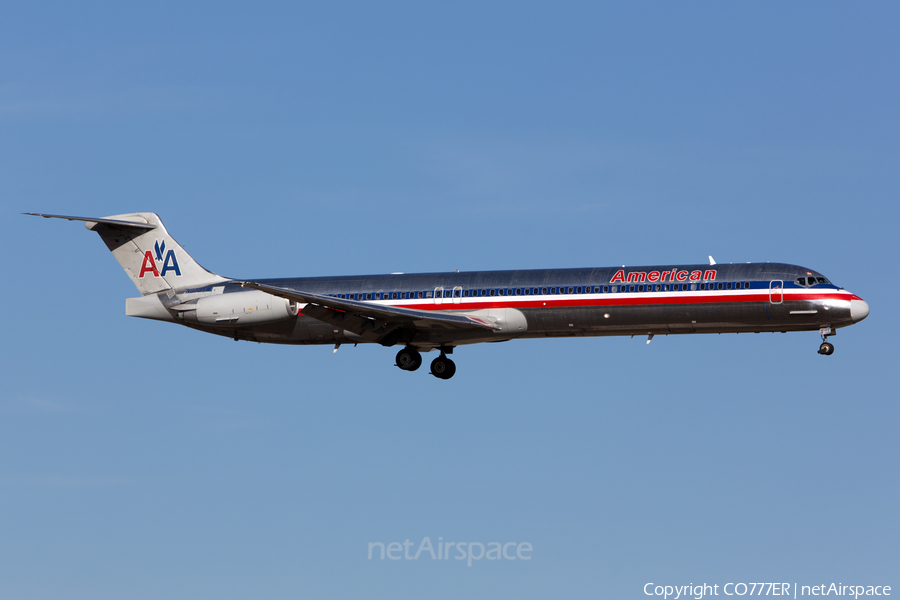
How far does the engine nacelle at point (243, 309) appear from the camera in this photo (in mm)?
40812

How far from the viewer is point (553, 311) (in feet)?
124

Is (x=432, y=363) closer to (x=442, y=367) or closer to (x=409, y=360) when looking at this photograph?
(x=442, y=367)

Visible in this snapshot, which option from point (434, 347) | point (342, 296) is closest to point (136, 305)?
point (342, 296)

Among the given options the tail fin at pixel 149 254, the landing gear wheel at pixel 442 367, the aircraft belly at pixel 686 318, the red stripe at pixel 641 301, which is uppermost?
the tail fin at pixel 149 254

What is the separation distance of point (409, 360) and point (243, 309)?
21.6ft

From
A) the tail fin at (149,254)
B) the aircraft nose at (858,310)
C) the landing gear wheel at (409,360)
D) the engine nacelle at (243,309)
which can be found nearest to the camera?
the aircraft nose at (858,310)

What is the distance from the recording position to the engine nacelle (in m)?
40.8

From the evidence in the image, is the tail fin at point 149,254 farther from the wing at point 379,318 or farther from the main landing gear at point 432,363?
the main landing gear at point 432,363

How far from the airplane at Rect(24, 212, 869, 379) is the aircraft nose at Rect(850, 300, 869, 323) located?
47 mm

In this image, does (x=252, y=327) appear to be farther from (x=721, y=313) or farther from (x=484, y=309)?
(x=721, y=313)

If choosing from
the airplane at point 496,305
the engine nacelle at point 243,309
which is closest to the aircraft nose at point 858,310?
the airplane at point 496,305

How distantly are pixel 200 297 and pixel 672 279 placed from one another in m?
18.4

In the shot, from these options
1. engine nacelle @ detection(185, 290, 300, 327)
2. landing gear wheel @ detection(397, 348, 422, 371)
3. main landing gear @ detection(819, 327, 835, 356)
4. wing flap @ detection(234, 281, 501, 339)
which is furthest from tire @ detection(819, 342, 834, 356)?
engine nacelle @ detection(185, 290, 300, 327)

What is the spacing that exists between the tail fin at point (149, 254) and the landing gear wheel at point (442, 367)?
957 cm
